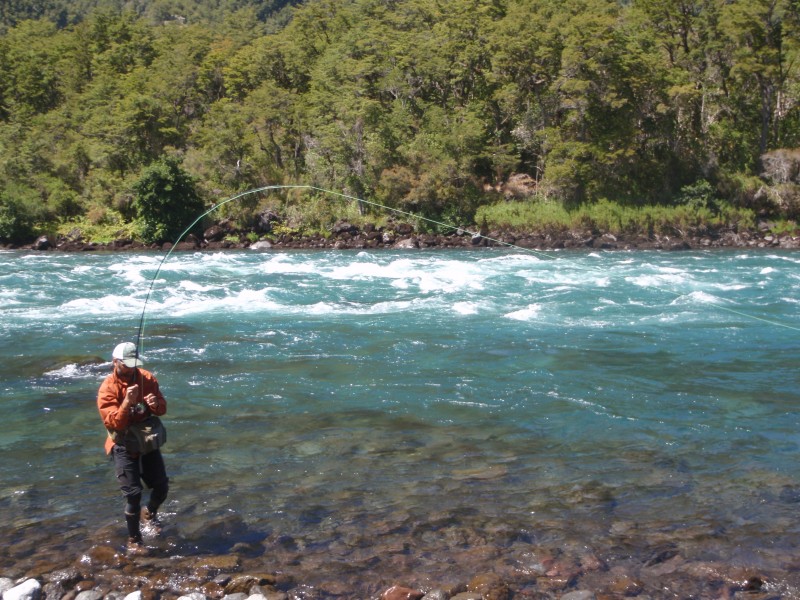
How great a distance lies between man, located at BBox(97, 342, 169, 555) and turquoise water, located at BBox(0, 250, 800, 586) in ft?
1.46

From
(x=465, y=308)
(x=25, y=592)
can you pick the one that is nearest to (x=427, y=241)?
(x=465, y=308)

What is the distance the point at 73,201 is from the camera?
135ft

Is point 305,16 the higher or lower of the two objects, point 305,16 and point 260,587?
the higher

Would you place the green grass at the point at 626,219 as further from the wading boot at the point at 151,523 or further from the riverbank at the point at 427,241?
the wading boot at the point at 151,523

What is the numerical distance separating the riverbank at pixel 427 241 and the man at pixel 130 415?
26460 mm

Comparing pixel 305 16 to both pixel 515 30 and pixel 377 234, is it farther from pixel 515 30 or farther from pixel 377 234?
pixel 377 234

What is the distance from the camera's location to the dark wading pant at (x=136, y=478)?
5.68 meters

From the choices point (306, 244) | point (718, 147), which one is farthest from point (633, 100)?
point (306, 244)

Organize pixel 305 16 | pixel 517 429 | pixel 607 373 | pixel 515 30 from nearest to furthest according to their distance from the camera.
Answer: pixel 517 429, pixel 607 373, pixel 515 30, pixel 305 16

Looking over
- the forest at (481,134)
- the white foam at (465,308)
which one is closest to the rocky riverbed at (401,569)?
the white foam at (465,308)

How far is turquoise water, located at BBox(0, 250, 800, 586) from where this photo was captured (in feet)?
20.4

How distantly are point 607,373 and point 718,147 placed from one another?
31905mm

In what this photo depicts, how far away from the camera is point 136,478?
5723mm

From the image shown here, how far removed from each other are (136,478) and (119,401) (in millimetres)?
586
